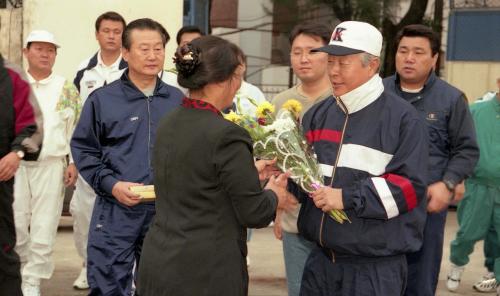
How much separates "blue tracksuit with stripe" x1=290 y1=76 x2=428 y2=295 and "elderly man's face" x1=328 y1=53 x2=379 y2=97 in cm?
7

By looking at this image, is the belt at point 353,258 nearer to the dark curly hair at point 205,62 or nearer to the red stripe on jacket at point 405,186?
the red stripe on jacket at point 405,186

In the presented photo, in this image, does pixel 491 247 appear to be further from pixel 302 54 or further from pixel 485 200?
pixel 302 54

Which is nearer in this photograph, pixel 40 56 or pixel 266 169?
pixel 266 169

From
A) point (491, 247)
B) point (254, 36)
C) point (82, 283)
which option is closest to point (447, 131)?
point (491, 247)

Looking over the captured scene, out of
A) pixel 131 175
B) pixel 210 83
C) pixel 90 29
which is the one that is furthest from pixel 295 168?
pixel 90 29

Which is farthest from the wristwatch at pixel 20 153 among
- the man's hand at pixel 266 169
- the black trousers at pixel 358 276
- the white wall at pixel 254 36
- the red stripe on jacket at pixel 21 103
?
the white wall at pixel 254 36

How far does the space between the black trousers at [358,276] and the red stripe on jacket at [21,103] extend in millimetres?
2091

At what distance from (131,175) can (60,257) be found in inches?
173

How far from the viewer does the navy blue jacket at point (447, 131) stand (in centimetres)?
644

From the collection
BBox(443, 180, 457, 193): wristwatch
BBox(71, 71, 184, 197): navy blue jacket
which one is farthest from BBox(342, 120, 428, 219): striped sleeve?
BBox(71, 71, 184, 197): navy blue jacket

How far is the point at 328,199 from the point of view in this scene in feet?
15.9

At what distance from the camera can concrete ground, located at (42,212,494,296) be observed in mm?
8852

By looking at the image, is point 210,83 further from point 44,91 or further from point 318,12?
point 318,12

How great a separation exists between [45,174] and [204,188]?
13.4 feet
